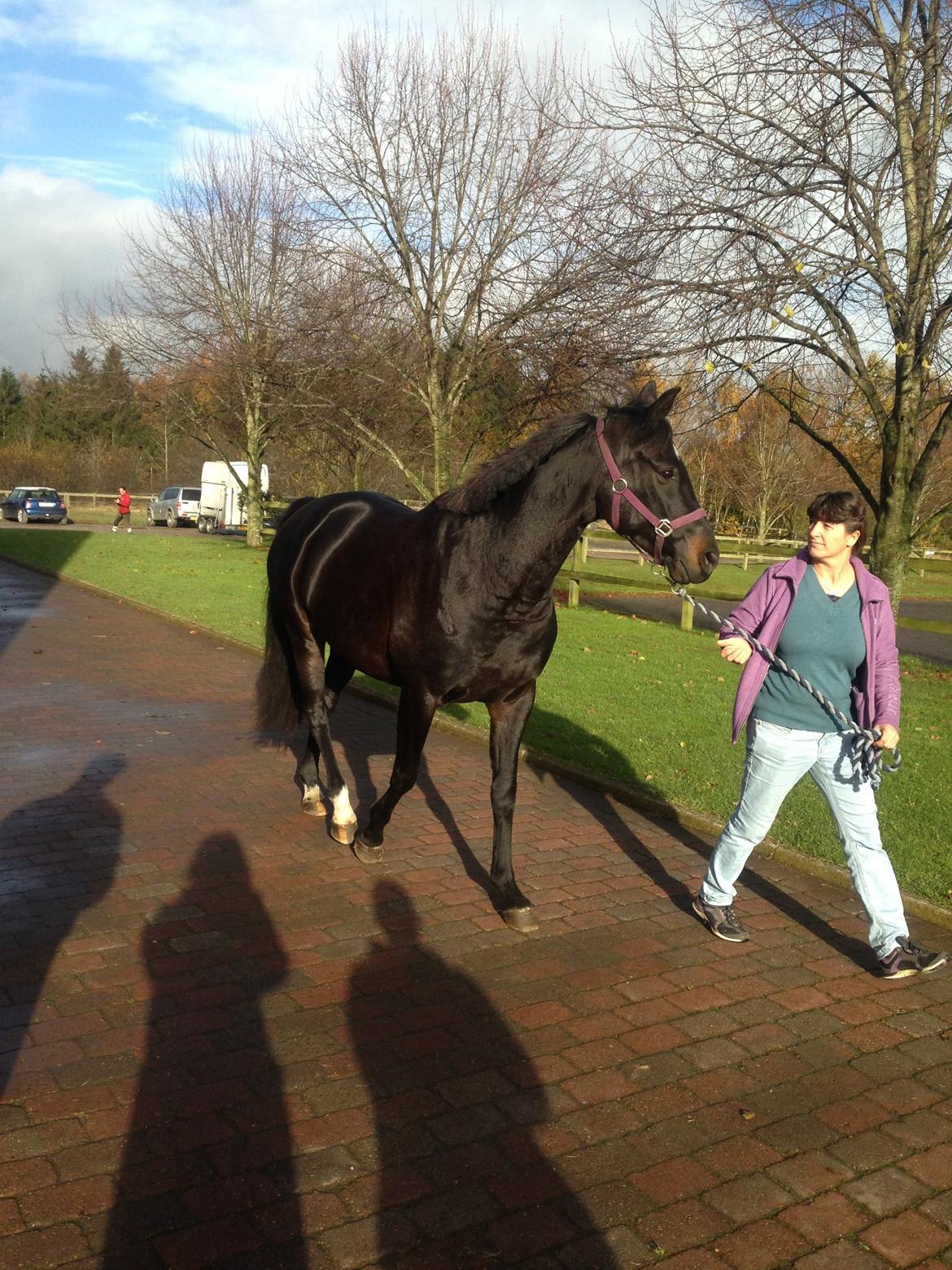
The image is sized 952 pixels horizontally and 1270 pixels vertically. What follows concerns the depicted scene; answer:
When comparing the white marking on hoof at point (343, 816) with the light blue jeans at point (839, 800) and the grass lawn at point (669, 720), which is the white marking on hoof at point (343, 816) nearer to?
the grass lawn at point (669, 720)

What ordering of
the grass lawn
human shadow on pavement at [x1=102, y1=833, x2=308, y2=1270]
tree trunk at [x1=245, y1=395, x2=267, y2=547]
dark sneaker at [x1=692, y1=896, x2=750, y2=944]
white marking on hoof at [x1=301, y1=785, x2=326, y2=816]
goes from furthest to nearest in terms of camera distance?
tree trunk at [x1=245, y1=395, x2=267, y2=547] < white marking on hoof at [x1=301, y1=785, x2=326, y2=816] < the grass lawn < dark sneaker at [x1=692, y1=896, x2=750, y2=944] < human shadow on pavement at [x1=102, y1=833, x2=308, y2=1270]

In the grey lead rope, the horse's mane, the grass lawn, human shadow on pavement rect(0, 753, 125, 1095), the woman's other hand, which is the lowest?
human shadow on pavement rect(0, 753, 125, 1095)

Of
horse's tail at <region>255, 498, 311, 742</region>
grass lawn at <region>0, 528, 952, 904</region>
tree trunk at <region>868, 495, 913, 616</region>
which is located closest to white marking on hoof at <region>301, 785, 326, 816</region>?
horse's tail at <region>255, 498, 311, 742</region>

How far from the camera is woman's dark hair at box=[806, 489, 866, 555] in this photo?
4156mm

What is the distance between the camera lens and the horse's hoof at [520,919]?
4758 mm

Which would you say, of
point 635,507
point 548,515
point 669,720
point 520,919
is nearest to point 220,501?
point 669,720

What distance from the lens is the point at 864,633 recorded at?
4281 millimetres

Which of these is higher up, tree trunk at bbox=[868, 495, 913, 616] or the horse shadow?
tree trunk at bbox=[868, 495, 913, 616]

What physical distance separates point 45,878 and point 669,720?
219 inches

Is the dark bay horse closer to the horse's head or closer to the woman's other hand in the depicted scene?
the horse's head

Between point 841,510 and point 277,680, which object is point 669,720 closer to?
point 277,680

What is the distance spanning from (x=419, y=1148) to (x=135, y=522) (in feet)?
169

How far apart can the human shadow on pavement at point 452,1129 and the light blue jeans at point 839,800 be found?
1.43m

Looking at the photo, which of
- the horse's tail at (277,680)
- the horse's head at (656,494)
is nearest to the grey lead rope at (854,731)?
the horse's head at (656,494)
